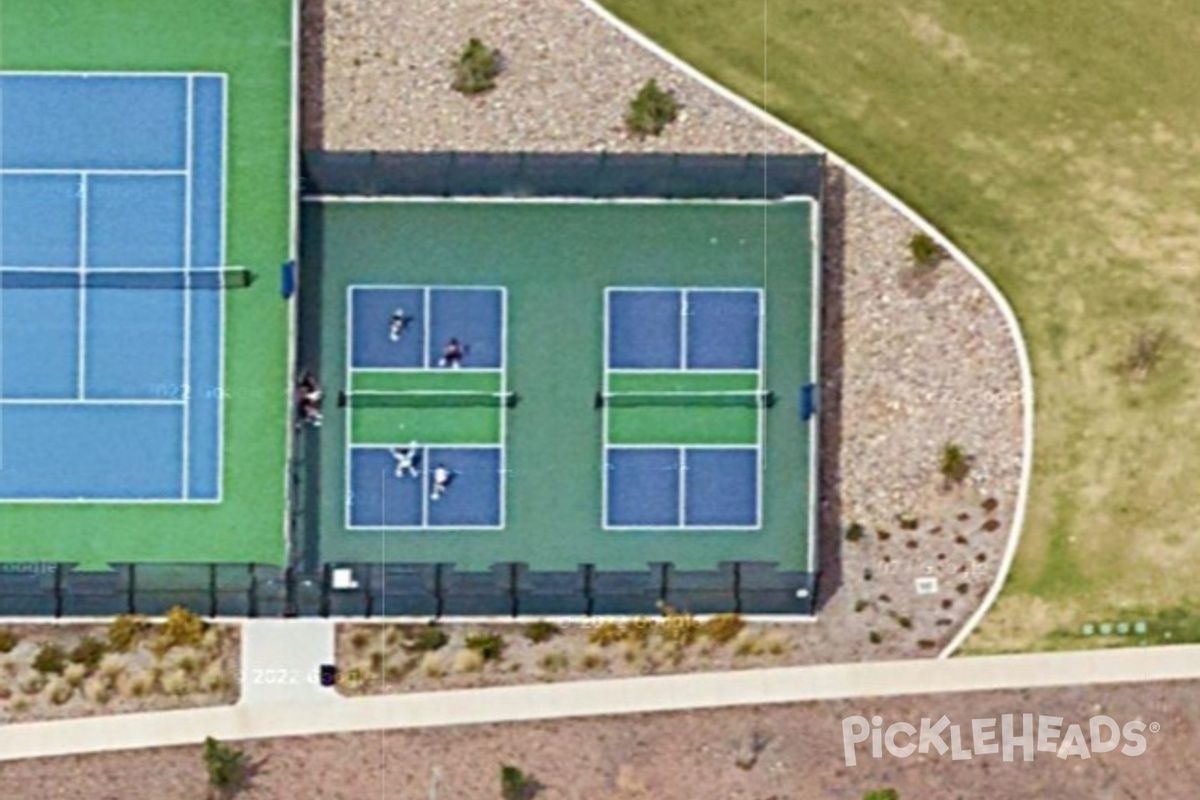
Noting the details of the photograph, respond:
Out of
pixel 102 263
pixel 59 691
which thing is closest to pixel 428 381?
pixel 102 263

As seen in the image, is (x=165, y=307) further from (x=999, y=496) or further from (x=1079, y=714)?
(x=1079, y=714)

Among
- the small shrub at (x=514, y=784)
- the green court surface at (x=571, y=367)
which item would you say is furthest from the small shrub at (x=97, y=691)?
the small shrub at (x=514, y=784)

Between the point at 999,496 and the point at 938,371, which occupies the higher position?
the point at 938,371

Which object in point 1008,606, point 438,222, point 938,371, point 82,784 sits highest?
point 438,222

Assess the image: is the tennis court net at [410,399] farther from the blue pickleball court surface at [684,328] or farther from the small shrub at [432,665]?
the small shrub at [432,665]

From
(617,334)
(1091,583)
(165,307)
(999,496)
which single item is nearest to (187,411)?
(165,307)

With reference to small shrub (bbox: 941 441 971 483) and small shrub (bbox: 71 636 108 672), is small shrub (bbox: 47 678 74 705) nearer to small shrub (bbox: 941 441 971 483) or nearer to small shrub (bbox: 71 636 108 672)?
small shrub (bbox: 71 636 108 672)
